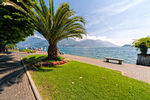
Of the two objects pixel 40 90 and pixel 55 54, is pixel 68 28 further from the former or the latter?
pixel 40 90

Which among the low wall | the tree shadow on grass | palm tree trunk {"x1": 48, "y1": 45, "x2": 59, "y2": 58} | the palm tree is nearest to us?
the tree shadow on grass

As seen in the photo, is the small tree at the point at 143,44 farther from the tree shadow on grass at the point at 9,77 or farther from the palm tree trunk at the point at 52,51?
the tree shadow on grass at the point at 9,77

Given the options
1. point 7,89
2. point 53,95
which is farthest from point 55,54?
point 53,95

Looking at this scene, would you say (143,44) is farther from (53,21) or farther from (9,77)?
(9,77)

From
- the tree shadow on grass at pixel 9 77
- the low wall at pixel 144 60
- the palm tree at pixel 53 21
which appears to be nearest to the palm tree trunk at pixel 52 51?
the palm tree at pixel 53 21

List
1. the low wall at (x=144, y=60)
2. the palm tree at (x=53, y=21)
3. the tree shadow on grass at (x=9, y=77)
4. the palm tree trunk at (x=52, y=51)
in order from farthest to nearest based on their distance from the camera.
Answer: the low wall at (x=144, y=60)
the palm tree trunk at (x=52, y=51)
the palm tree at (x=53, y=21)
the tree shadow on grass at (x=9, y=77)

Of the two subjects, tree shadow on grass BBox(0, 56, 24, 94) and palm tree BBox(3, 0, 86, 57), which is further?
palm tree BBox(3, 0, 86, 57)

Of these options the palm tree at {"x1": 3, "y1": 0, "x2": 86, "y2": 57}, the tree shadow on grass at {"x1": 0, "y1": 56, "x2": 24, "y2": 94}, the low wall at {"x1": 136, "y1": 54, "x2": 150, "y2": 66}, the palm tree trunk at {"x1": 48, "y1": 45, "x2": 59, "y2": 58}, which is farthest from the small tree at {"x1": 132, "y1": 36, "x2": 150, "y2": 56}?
the tree shadow on grass at {"x1": 0, "y1": 56, "x2": 24, "y2": 94}

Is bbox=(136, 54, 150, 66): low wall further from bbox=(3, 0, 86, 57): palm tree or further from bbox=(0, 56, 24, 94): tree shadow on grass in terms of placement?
bbox=(0, 56, 24, 94): tree shadow on grass

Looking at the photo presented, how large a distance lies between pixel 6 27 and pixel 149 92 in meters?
14.4

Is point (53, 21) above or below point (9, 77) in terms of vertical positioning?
above

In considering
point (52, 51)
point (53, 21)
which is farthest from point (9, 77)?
point (53, 21)

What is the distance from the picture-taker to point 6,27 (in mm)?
7793

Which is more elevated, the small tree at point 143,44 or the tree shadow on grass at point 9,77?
the small tree at point 143,44
